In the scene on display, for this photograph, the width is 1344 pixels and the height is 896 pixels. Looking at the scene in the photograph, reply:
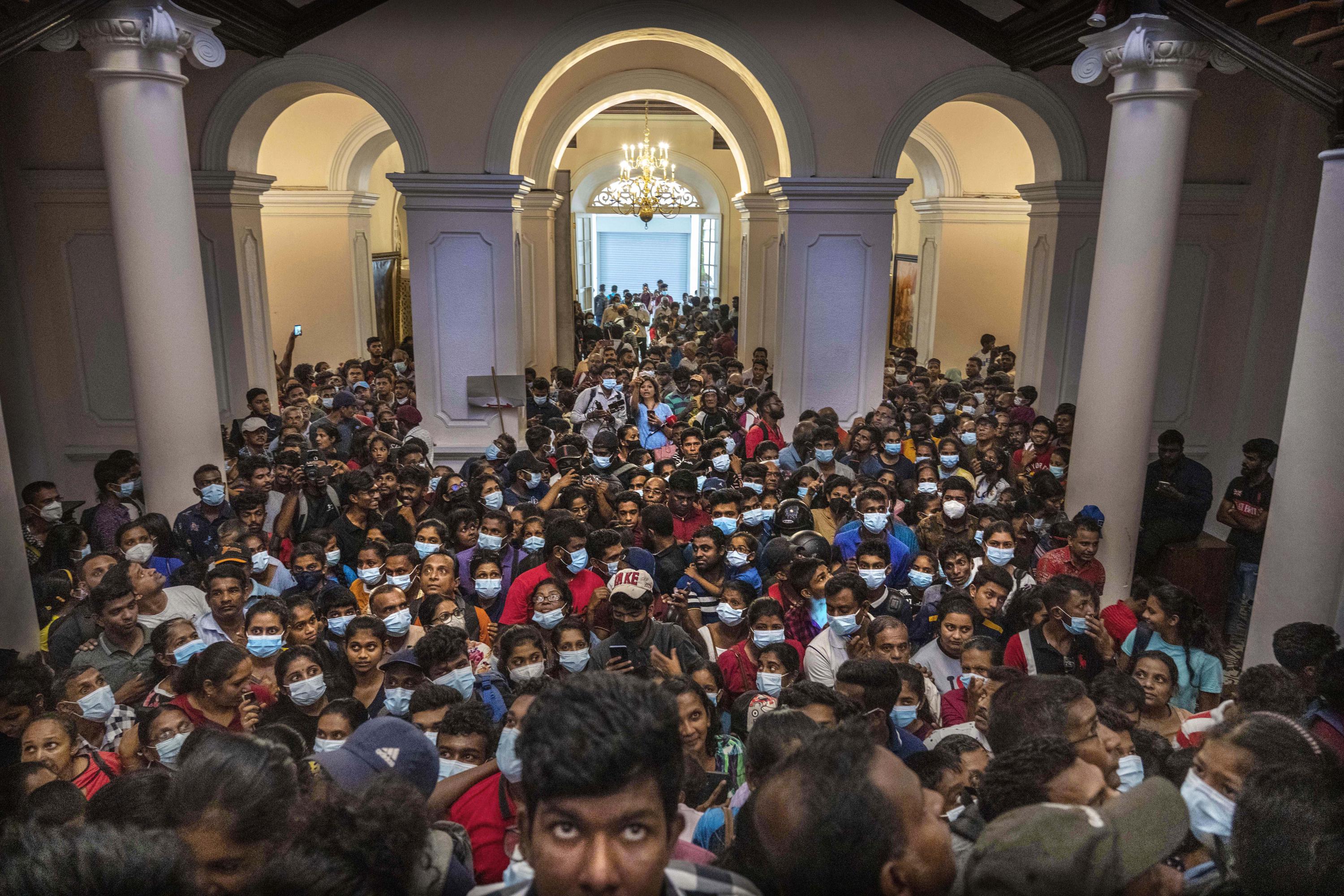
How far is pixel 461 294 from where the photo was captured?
10.2 metres

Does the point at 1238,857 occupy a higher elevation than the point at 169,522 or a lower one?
higher

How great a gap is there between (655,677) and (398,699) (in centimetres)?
117

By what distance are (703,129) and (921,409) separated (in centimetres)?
1589

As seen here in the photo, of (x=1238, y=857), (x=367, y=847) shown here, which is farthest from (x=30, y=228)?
(x=1238, y=857)

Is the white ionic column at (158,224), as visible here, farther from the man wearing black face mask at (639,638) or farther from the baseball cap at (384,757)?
the baseball cap at (384,757)

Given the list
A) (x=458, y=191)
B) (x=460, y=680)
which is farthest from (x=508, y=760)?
(x=458, y=191)

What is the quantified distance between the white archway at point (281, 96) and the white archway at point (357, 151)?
473 centimetres

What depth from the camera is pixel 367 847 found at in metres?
2.12

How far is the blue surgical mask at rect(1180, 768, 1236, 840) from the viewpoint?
2.76 meters

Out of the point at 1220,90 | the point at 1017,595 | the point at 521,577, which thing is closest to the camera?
the point at 1017,595

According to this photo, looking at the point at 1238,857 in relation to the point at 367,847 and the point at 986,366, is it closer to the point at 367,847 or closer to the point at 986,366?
the point at 367,847

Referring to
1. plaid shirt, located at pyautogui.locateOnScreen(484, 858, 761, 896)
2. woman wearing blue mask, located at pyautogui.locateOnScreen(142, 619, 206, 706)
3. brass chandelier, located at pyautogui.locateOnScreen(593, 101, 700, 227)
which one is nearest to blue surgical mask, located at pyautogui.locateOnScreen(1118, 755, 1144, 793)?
plaid shirt, located at pyautogui.locateOnScreen(484, 858, 761, 896)

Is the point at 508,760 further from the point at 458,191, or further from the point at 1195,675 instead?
the point at 458,191

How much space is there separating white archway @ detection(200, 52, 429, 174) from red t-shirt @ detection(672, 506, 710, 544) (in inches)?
205
